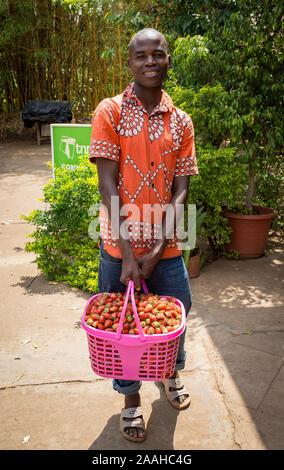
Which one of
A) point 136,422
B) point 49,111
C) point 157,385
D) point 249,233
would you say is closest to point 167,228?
point 136,422

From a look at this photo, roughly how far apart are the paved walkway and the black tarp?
8250mm

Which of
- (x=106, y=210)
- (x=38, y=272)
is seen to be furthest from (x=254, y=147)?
(x=106, y=210)

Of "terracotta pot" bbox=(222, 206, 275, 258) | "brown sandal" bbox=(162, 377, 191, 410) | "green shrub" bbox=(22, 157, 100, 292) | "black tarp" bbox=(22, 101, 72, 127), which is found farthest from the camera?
"black tarp" bbox=(22, 101, 72, 127)

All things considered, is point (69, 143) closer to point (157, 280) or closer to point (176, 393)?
point (157, 280)

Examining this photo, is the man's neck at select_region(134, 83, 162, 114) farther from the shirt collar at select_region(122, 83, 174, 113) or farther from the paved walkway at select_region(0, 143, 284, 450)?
the paved walkway at select_region(0, 143, 284, 450)

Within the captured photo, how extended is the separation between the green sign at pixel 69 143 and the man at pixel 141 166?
2541 millimetres

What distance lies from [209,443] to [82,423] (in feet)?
2.22

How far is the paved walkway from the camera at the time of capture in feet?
7.30

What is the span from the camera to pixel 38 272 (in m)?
4.37

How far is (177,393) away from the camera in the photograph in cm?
243

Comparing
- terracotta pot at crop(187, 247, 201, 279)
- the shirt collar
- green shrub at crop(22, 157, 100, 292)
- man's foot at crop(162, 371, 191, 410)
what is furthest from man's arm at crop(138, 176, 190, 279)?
terracotta pot at crop(187, 247, 201, 279)

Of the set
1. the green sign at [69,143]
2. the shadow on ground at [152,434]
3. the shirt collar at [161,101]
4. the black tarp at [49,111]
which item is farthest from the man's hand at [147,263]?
the black tarp at [49,111]

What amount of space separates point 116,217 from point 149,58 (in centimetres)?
71
